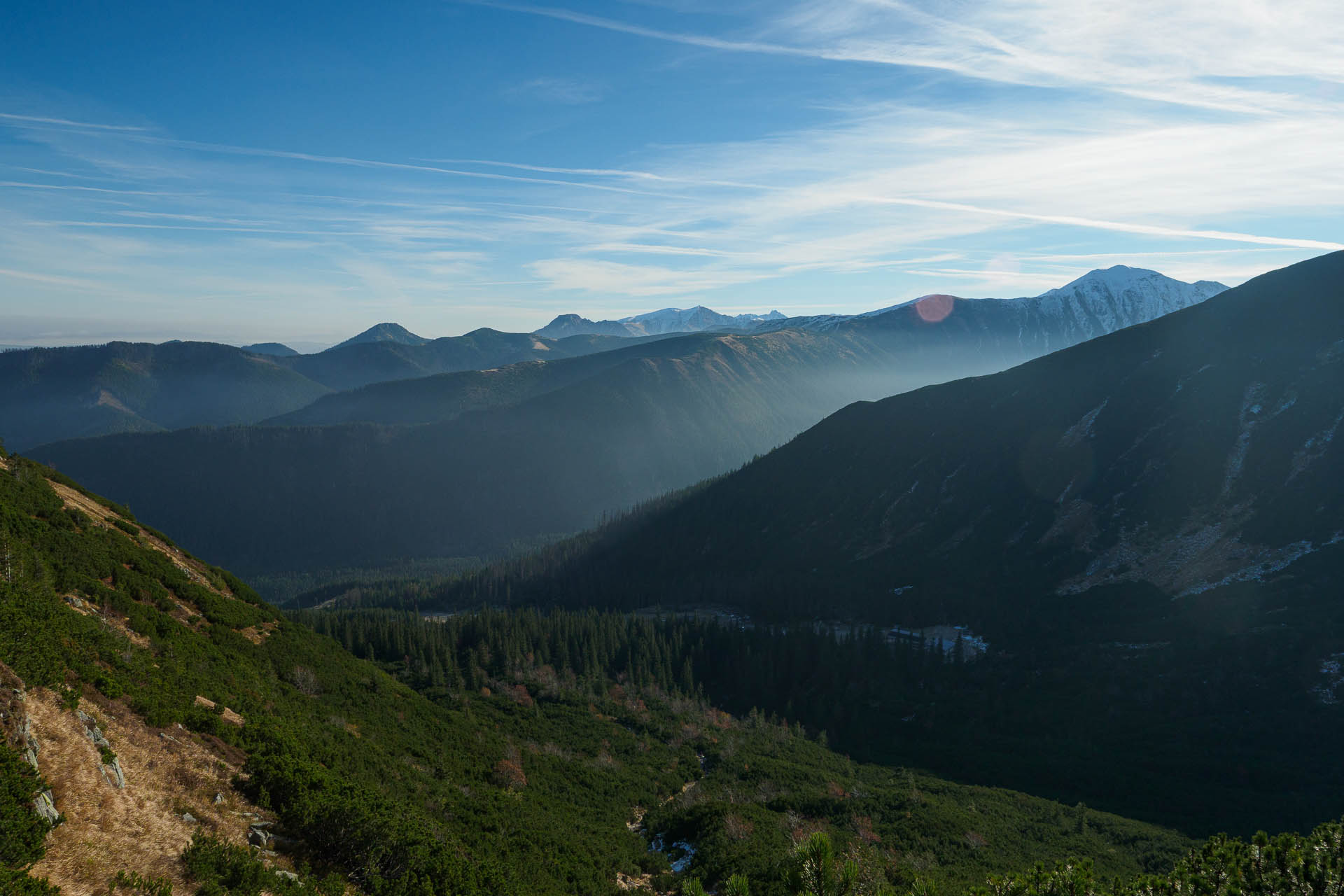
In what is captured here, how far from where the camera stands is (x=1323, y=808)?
7388 centimetres

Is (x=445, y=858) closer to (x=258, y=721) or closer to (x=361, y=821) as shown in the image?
(x=361, y=821)

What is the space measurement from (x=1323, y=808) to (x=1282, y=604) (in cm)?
6027

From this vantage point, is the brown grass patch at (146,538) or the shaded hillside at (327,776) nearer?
the shaded hillside at (327,776)

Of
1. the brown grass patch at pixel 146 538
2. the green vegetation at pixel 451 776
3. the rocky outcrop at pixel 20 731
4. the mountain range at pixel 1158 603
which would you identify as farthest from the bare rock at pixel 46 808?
the mountain range at pixel 1158 603

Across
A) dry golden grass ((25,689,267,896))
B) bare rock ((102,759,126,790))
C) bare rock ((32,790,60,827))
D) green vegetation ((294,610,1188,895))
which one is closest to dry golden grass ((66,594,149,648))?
dry golden grass ((25,689,267,896))

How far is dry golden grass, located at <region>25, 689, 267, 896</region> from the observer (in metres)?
18.0

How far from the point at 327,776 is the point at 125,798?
811cm

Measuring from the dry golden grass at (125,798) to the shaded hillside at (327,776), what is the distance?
7 centimetres

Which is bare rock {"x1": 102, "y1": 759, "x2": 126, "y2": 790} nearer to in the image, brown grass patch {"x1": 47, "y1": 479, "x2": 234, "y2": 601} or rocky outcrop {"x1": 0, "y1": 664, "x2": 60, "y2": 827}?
rocky outcrop {"x1": 0, "y1": 664, "x2": 60, "y2": 827}

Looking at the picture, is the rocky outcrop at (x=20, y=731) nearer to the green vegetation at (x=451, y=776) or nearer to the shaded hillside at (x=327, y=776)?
the shaded hillside at (x=327, y=776)

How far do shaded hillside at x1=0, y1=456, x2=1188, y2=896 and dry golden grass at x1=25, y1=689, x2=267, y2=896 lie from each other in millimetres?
70

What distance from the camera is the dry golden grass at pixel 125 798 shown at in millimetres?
17953

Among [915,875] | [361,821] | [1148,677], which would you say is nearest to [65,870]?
[361,821]

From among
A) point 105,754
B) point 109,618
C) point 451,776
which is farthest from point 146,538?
point 105,754
